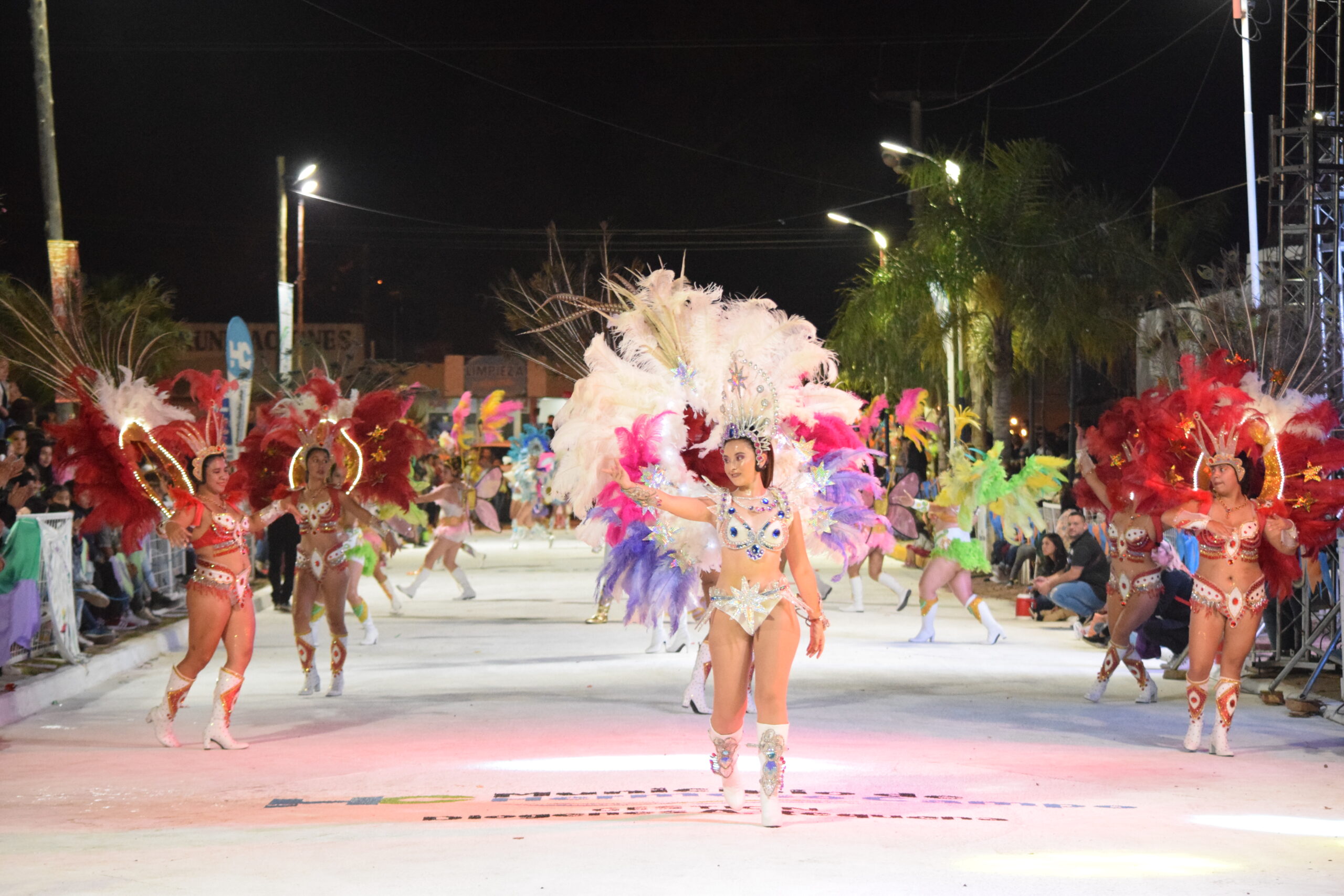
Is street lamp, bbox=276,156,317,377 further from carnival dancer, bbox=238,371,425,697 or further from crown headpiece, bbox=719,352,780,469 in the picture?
crown headpiece, bbox=719,352,780,469

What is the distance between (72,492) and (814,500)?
862cm

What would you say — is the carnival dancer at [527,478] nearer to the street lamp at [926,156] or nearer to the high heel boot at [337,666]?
the street lamp at [926,156]

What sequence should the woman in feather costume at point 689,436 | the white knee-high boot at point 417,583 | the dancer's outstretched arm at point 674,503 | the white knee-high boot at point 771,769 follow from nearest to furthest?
1. the white knee-high boot at point 771,769
2. the dancer's outstretched arm at point 674,503
3. the woman in feather costume at point 689,436
4. the white knee-high boot at point 417,583

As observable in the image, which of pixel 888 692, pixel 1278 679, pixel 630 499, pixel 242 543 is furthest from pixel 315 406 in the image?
pixel 1278 679

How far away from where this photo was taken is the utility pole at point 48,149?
51.5 feet

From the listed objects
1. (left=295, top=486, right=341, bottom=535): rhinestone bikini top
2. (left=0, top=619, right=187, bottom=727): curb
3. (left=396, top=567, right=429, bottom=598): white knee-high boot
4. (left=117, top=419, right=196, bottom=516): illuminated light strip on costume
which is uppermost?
(left=117, top=419, right=196, bottom=516): illuminated light strip on costume

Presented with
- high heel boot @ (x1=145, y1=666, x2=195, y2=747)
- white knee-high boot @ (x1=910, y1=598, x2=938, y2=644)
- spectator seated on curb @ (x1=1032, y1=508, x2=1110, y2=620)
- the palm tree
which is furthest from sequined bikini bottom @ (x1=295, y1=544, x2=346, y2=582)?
the palm tree

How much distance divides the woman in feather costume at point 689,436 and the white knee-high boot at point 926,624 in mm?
5578

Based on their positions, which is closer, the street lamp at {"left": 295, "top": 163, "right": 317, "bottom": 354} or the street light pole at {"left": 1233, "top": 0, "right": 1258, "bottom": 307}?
the street light pole at {"left": 1233, "top": 0, "right": 1258, "bottom": 307}

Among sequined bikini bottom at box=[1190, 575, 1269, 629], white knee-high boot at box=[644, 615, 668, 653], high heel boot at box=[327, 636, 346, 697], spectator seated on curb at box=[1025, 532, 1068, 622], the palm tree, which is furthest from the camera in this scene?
the palm tree

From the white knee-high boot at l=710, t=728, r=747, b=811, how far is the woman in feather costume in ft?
0.28

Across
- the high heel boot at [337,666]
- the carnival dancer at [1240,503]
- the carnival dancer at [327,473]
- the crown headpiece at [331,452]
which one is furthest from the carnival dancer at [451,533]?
the carnival dancer at [1240,503]

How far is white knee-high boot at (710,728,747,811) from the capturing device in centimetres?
705

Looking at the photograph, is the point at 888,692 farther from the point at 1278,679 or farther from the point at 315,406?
the point at 315,406
